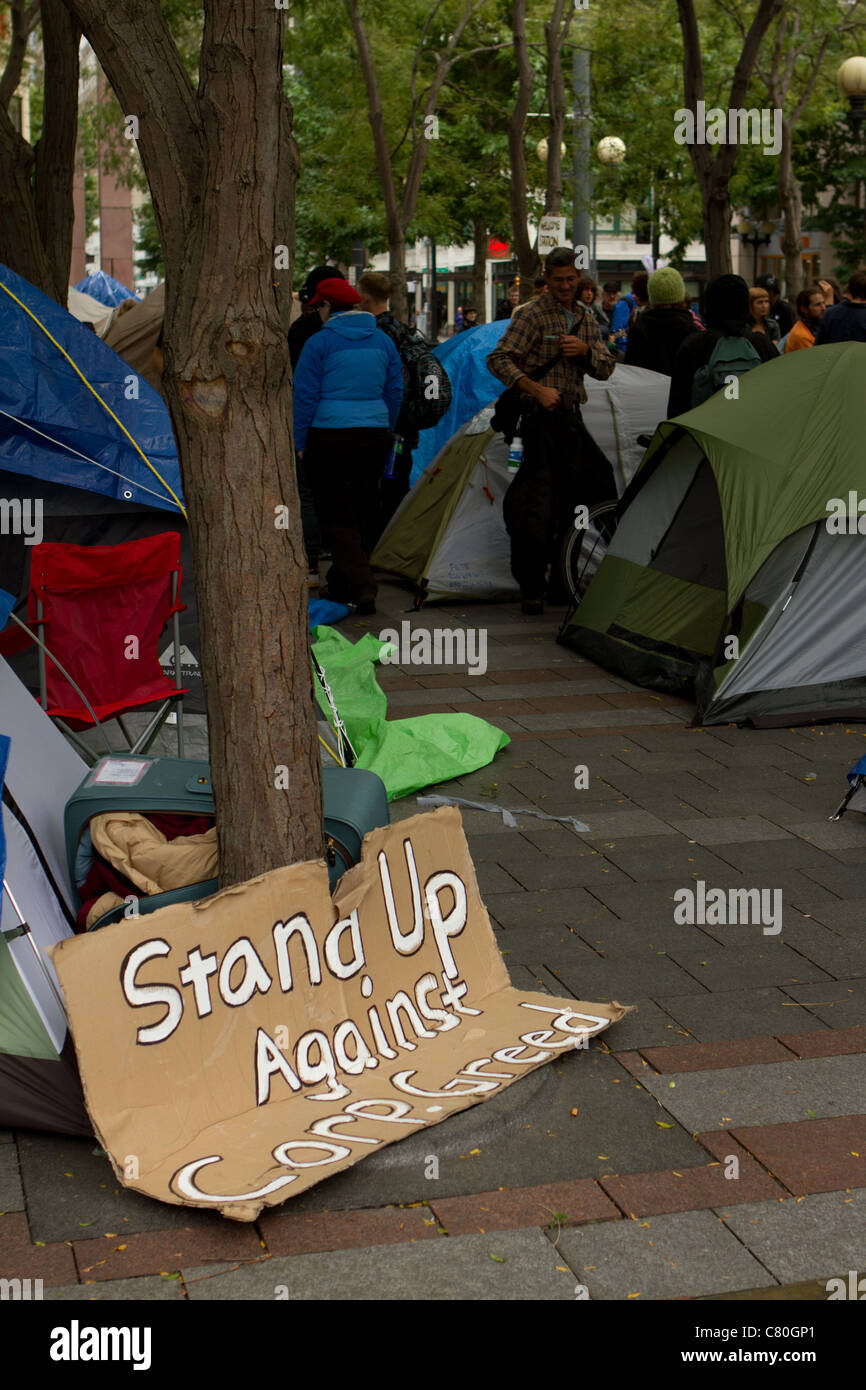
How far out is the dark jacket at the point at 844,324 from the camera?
407 inches

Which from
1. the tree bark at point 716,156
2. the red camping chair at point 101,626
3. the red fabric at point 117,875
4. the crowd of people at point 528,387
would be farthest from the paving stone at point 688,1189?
the tree bark at point 716,156

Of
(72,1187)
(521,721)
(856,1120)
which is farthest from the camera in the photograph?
(521,721)

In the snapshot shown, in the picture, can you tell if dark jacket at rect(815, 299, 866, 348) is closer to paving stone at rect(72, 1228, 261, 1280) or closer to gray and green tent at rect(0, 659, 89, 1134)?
gray and green tent at rect(0, 659, 89, 1134)

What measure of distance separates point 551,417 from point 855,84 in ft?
43.1

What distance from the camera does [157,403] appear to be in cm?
736

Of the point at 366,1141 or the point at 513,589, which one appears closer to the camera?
the point at 366,1141

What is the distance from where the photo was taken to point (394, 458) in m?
11.6

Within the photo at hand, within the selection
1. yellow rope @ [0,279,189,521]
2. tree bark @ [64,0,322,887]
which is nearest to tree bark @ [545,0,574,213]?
yellow rope @ [0,279,189,521]

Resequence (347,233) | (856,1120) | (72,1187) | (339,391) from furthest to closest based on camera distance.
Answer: (347,233)
(339,391)
(856,1120)
(72,1187)

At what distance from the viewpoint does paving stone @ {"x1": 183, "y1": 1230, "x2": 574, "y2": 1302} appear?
321 cm

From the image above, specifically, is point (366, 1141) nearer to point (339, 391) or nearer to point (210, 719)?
point (210, 719)

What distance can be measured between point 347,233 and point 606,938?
4290 centimetres

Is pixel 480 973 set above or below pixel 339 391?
below
